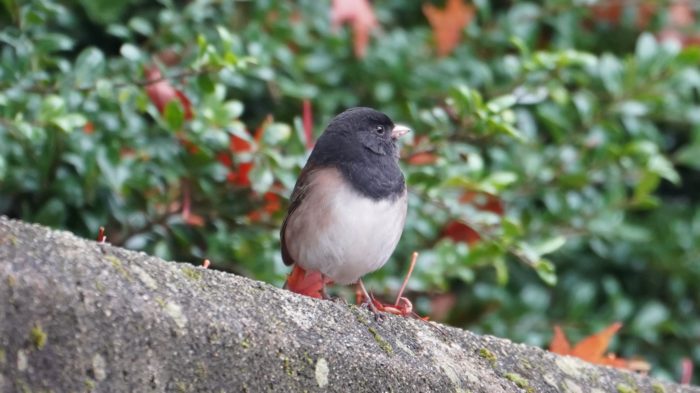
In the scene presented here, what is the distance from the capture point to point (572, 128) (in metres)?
3.60

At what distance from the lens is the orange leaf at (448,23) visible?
3678 mm

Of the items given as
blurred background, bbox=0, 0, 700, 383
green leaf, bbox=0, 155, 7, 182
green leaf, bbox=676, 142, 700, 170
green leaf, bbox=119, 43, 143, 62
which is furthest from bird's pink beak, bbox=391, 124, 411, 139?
green leaf, bbox=676, 142, 700, 170

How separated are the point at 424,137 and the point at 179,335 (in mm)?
2000

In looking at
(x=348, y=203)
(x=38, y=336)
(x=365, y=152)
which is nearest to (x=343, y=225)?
(x=348, y=203)

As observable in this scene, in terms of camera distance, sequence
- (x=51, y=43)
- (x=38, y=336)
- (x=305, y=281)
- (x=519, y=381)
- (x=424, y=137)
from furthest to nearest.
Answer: (x=424, y=137)
(x=305, y=281)
(x=51, y=43)
(x=519, y=381)
(x=38, y=336)

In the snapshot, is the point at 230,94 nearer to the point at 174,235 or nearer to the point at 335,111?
the point at 335,111

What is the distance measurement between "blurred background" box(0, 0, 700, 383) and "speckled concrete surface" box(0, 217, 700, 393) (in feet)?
3.58

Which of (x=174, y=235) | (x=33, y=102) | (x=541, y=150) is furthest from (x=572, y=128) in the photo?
(x=33, y=102)

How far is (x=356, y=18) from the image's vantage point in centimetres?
345

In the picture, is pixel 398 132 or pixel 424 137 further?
pixel 424 137

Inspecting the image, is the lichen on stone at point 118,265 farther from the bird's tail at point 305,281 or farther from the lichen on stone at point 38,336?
the bird's tail at point 305,281

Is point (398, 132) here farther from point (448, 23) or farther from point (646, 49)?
point (646, 49)

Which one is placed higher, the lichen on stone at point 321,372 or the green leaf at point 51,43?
the lichen on stone at point 321,372

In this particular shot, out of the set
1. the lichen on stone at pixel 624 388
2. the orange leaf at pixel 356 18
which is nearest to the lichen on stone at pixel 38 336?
the lichen on stone at pixel 624 388
